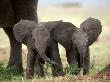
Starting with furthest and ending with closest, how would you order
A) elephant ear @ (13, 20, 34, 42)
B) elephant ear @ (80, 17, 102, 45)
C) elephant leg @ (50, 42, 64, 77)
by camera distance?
elephant ear @ (80, 17, 102, 45) → elephant ear @ (13, 20, 34, 42) → elephant leg @ (50, 42, 64, 77)

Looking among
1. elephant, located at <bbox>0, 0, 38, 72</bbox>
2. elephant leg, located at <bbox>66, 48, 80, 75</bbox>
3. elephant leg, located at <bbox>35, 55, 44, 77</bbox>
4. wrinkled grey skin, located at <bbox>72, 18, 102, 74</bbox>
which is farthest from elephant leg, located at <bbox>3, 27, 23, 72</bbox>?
elephant leg, located at <bbox>66, 48, 80, 75</bbox>

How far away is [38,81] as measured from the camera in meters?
12.2

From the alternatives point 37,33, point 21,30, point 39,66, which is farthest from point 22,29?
point 39,66

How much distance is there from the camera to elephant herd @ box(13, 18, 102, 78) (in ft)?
44.1

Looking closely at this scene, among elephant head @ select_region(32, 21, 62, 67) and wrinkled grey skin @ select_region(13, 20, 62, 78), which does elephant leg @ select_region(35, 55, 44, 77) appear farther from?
elephant head @ select_region(32, 21, 62, 67)

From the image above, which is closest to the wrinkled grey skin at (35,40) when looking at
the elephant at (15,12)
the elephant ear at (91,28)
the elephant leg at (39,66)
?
the elephant leg at (39,66)

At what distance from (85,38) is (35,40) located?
0.96 m

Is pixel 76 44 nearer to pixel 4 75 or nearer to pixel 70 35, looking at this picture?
pixel 70 35

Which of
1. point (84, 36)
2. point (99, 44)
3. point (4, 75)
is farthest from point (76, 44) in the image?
point (99, 44)

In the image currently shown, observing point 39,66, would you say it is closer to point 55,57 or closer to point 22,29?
point 55,57

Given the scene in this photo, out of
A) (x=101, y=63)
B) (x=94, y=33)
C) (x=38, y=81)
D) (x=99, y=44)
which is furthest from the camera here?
(x=99, y=44)

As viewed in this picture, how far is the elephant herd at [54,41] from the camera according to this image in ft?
44.1

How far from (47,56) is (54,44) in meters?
0.27

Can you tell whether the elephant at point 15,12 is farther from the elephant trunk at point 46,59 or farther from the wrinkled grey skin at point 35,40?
the elephant trunk at point 46,59
